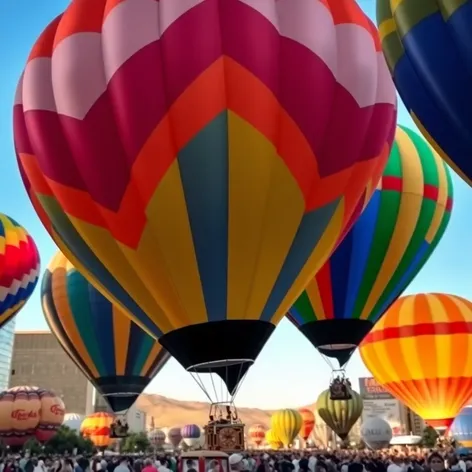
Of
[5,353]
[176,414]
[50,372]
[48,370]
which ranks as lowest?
[176,414]

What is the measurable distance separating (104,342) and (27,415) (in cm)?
1779

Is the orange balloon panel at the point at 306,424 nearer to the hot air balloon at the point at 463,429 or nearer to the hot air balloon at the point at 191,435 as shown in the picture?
the hot air balloon at the point at 191,435

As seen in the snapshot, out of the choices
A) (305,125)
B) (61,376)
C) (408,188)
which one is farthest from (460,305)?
(61,376)

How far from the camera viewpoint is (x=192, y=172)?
7.59m

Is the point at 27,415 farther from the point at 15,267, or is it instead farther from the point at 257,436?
the point at 257,436

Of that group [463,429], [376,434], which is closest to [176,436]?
[376,434]

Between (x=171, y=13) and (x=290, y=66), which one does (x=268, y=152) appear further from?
(x=171, y=13)

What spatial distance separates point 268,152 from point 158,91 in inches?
60.8

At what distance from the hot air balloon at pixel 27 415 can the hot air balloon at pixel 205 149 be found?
916 inches

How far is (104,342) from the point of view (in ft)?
46.4

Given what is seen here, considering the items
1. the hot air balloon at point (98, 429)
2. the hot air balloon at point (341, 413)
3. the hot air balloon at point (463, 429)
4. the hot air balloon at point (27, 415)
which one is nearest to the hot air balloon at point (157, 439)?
the hot air balloon at point (98, 429)

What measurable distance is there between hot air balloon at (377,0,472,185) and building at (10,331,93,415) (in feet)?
291

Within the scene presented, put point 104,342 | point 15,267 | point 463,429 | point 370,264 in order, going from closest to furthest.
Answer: point 370,264, point 104,342, point 15,267, point 463,429

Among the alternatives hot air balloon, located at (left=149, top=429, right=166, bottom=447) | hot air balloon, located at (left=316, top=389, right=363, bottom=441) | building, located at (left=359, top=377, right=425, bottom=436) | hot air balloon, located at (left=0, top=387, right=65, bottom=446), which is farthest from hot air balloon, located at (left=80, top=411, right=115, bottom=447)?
building, located at (left=359, top=377, right=425, bottom=436)
